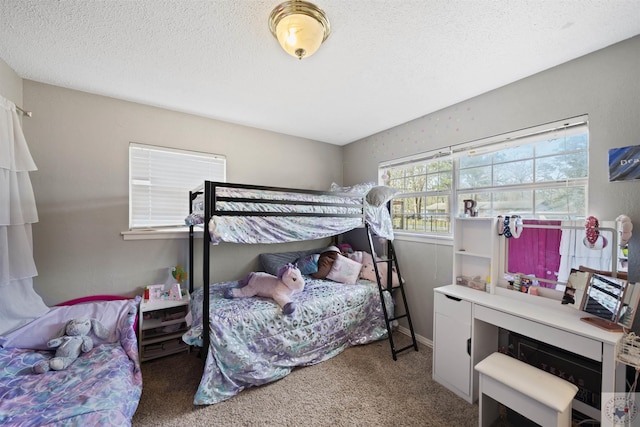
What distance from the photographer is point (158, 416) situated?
68.9 inches

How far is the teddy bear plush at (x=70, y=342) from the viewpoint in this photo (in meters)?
1.65

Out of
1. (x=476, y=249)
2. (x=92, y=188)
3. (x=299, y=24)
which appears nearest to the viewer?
(x=299, y=24)

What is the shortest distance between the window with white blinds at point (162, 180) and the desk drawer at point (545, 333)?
298 cm

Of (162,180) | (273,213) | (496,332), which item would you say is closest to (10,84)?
(162,180)

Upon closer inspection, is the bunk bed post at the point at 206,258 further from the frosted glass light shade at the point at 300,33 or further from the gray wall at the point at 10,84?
the gray wall at the point at 10,84

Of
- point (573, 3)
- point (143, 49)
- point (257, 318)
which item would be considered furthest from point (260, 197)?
point (573, 3)

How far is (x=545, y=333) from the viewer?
5.03 ft

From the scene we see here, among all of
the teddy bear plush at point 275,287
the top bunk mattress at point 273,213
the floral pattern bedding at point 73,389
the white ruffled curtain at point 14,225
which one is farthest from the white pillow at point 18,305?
the teddy bear plush at point 275,287

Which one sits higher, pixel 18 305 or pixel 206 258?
pixel 206 258

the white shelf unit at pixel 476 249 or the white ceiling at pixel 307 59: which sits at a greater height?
the white ceiling at pixel 307 59

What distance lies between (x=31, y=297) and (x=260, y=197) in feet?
6.41

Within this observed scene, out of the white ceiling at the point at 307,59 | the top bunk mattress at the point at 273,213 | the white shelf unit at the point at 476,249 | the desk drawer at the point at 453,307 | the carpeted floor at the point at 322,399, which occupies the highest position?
the white ceiling at the point at 307,59

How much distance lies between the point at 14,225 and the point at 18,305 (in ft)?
1.96

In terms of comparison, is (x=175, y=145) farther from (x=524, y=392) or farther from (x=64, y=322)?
(x=524, y=392)
